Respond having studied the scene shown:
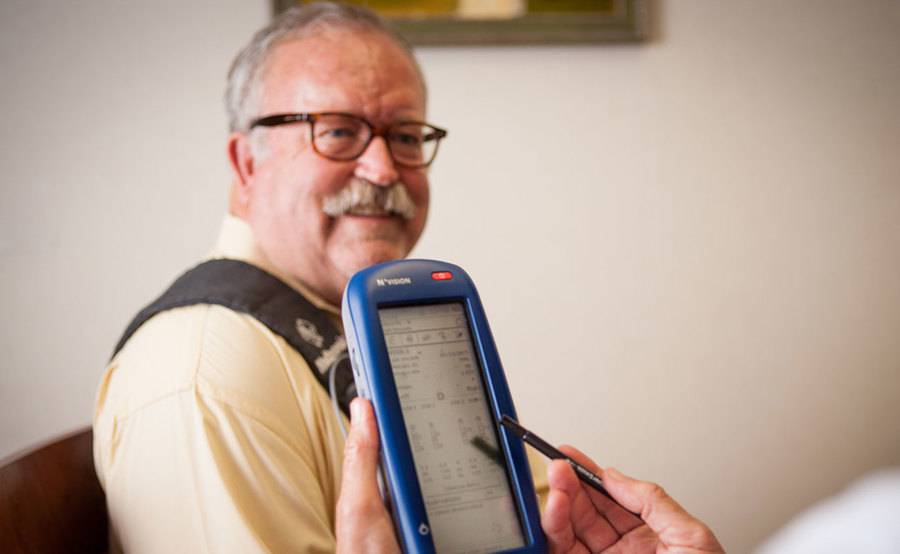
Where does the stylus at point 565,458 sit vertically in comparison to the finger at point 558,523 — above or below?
above

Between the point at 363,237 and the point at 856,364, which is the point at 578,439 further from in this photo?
the point at 363,237

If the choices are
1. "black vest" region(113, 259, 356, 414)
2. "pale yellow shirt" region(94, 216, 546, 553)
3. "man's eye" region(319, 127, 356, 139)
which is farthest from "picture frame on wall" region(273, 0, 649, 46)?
"pale yellow shirt" region(94, 216, 546, 553)

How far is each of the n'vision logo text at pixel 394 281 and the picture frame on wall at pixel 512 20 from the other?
111cm

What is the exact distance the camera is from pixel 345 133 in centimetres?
89

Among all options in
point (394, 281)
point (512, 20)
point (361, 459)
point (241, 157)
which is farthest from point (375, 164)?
point (512, 20)

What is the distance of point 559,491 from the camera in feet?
1.68

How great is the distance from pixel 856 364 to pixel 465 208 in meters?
1.12

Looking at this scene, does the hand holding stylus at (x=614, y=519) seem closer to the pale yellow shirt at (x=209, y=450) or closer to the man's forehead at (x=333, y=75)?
the pale yellow shirt at (x=209, y=450)

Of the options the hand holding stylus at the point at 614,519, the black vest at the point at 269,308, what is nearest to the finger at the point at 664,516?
the hand holding stylus at the point at 614,519

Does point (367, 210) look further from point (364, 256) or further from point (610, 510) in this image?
point (610, 510)

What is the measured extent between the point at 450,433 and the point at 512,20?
1.28 meters

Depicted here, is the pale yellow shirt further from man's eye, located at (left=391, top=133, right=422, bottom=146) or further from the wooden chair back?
man's eye, located at (left=391, top=133, right=422, bottom=146)

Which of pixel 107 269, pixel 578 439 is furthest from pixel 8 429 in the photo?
pixel 578 439

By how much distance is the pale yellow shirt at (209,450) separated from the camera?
23.4 inches
